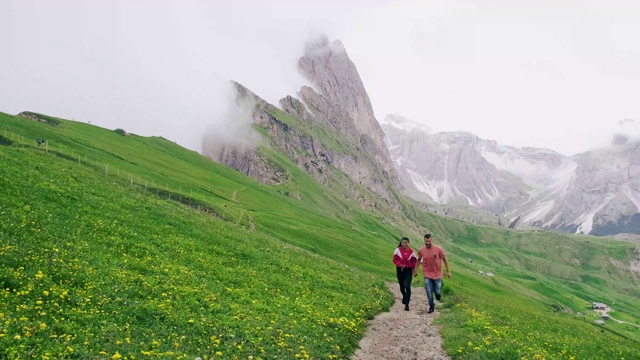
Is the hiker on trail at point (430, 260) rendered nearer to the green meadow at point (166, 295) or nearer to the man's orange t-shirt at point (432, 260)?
the man's orange t-shirt at point (432, 260)

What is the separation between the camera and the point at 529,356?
2045 cm

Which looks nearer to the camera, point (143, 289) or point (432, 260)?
point (143, 289)

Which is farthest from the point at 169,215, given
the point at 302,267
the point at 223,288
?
the point at 223,288

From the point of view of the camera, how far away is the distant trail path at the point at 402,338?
2175 centimetres

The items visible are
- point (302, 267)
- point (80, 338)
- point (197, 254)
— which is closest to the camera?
point (80, 338)

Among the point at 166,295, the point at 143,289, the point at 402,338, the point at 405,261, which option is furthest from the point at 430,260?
the point at 143,289

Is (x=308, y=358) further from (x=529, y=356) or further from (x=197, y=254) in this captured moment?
(x=197, y=254)

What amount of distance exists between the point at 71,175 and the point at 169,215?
37.5 feet

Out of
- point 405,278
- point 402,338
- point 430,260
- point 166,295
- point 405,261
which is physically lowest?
point 402,338

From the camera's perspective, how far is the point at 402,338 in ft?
81.7

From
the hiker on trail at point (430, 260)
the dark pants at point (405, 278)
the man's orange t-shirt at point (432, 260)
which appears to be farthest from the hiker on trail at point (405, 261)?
the man's orange t-shirt at point (432, 260)

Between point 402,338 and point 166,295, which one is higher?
point 166,295

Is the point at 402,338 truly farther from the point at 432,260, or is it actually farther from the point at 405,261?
the point at 432,260

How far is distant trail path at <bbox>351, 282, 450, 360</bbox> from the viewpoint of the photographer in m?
21.8
